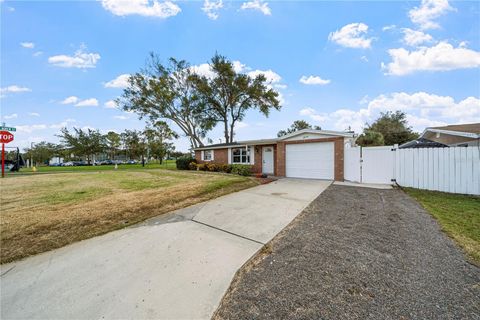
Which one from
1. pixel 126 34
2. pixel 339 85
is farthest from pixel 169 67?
pixel 339 85

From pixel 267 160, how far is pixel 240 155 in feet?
8.26

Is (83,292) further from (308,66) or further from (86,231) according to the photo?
(308,66)

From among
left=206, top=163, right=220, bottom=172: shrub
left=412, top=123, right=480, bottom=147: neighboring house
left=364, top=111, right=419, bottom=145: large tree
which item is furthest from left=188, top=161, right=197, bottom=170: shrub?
left=364, top=111, right=419, bottom=145: large tree

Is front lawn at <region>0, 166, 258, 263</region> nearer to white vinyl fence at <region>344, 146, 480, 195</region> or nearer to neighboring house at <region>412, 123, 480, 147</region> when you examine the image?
white vinyl fence at <region>344, 146, 480, 195</region>

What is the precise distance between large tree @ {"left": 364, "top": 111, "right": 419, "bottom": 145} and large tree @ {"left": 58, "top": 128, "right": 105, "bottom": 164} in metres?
52.4

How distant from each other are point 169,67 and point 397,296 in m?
27.3

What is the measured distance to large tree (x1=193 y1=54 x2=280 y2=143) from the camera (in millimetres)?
22023

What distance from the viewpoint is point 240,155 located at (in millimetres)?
15320

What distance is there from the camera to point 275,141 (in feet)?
41.3

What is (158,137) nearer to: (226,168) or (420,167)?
(226,168)

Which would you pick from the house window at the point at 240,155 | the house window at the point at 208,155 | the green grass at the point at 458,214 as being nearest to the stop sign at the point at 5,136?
the house window at the point at 208,155

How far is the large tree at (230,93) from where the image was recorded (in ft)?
72.3

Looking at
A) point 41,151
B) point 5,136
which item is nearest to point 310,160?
point 5,136

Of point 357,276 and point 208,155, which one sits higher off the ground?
point 208,155
